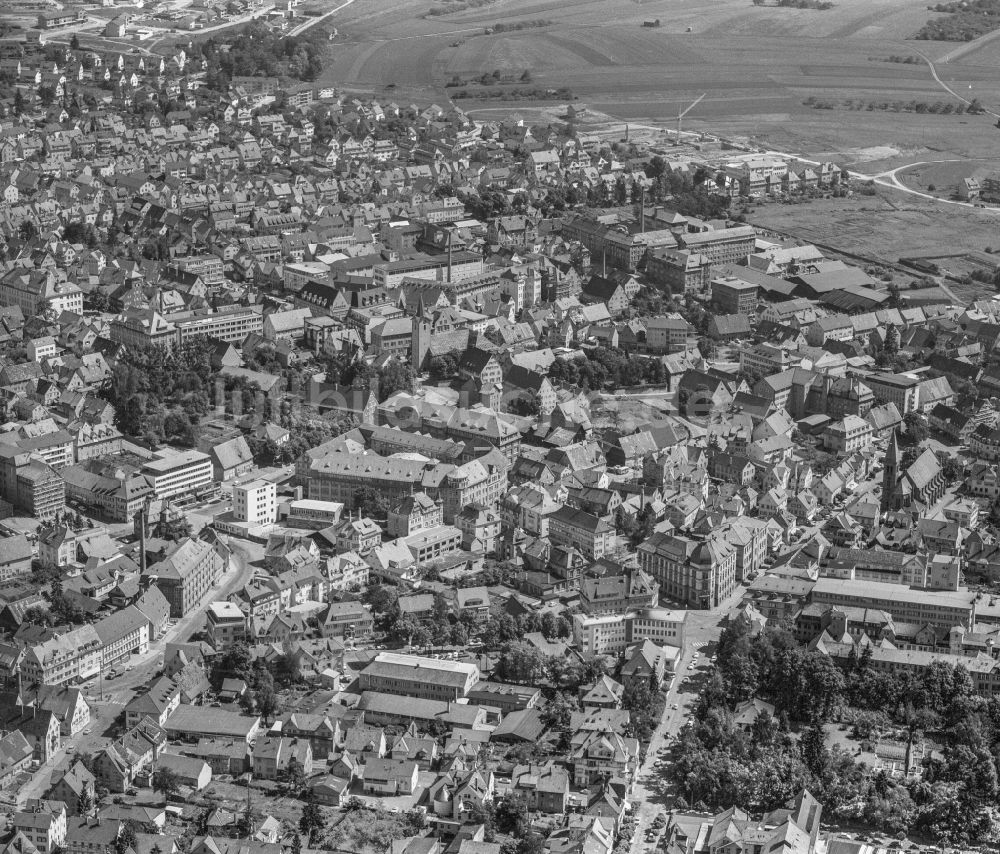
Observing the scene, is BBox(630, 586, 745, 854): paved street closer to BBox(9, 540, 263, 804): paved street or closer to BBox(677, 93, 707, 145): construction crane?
BBox(9, 540, 263, 804): paved street

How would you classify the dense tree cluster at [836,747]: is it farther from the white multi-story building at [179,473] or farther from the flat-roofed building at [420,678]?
the white multi-story building at [179,473]

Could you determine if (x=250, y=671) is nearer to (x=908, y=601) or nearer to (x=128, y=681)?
(x=128, y=681)

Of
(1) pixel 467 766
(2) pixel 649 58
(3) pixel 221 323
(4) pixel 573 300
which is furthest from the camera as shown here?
(2) pixel 649 58

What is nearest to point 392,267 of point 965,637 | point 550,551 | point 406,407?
point 406,407

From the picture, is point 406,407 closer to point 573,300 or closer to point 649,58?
point 573,300

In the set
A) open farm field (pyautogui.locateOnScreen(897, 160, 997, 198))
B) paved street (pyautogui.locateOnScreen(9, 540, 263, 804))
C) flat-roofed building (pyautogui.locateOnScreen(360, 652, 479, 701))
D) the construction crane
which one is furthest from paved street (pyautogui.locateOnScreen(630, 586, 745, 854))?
the construction crane

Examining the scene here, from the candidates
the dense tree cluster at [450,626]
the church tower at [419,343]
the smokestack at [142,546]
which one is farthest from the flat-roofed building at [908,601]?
the church tower at [419,343]
